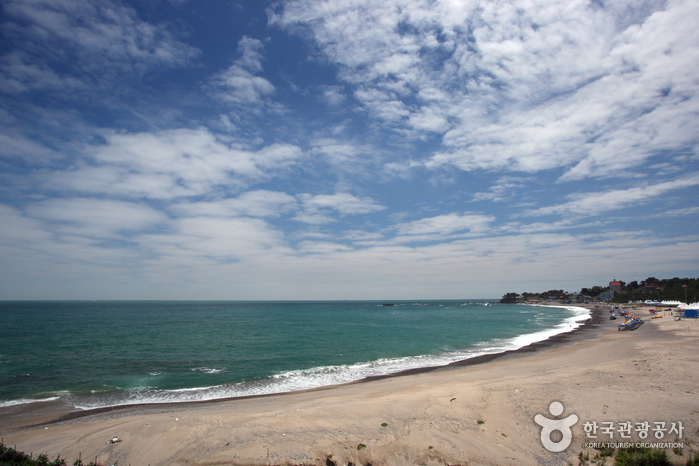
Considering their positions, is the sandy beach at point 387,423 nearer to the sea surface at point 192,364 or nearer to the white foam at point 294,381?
the white foam at point 294,381

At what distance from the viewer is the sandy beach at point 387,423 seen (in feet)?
33.3

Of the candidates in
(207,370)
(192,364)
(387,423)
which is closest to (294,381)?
(207,370)

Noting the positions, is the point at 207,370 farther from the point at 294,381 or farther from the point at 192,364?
the point at 294,381

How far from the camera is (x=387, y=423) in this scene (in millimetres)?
12414

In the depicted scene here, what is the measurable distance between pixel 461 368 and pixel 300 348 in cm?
1807

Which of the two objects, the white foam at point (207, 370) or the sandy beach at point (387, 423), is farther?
the white foam at point (207, 370)

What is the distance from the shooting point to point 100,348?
34719 millimetres

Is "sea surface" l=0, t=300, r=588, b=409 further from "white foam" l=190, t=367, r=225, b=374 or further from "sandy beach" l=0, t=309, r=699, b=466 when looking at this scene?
"sandy beach" l=0, t=309, r=699, b=466

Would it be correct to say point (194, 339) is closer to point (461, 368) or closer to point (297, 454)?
point (461, 368)

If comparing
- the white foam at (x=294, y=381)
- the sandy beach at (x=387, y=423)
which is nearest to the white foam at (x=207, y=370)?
the white foam at (x=294, y=381)

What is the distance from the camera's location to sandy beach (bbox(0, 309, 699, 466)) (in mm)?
10148

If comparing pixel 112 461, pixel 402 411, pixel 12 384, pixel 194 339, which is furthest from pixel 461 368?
pixel 194 339

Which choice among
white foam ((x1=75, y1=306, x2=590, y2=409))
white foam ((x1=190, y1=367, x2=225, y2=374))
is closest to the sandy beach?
white foam ((x1=75, y1=306, x2=590, y2=409))

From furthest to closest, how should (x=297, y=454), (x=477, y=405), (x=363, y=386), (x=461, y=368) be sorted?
(x=461, y=368), (x=363, y=386), (x=477, y=405), (x=297, y=454)
